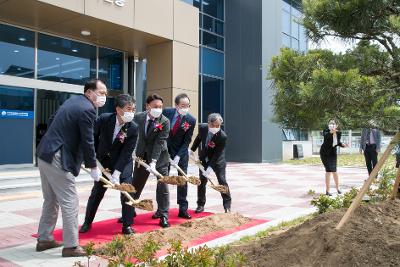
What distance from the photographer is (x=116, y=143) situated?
16.5ft

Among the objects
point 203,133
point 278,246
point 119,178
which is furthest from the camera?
point 203,133

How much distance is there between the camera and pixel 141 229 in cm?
530

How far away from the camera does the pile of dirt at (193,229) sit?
462 cm

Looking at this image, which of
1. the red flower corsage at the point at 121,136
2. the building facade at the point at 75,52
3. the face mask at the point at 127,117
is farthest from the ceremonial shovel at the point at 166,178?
the building facade at the point at 75,52

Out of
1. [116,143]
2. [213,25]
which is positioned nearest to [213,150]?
[116,143]

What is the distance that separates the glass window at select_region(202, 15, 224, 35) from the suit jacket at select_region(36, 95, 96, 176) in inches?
552

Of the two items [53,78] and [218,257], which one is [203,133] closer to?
[218,257]

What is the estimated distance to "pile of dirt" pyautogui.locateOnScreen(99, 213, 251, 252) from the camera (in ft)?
15.2

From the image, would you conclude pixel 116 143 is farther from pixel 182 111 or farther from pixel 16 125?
pixel 16 125

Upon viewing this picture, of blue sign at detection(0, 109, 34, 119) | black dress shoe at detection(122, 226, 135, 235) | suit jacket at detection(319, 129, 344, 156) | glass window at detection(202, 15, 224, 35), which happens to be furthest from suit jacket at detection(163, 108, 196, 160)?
glass window at detection(202, 15, 224, 35)

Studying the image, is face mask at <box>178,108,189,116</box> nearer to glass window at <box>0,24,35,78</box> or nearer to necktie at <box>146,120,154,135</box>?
necktie at <box>146,120,154,135</box>

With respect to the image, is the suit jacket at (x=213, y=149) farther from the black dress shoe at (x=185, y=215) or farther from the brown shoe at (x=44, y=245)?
the brown shoe at (x=44, y=245)

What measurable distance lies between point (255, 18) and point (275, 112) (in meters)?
15.1

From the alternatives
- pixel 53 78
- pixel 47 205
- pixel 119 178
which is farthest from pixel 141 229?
pixel 53 78
